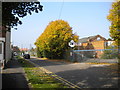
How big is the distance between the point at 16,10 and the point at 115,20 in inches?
419

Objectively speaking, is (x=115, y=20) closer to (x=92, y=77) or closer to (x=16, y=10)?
(x=92, y=77)

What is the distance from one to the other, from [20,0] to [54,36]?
2060 centimetres

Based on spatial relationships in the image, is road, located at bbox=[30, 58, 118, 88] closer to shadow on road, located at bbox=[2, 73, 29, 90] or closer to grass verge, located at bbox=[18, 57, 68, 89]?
grass verge, located at bbox=[18, 57, 68, 89]

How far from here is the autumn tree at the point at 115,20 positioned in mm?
15609

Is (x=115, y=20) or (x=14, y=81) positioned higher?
(x=115, y=20)

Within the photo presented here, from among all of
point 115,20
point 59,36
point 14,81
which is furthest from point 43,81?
point 59,36

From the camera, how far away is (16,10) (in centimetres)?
842

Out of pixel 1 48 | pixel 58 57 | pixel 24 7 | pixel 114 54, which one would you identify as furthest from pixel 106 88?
pixel 58 57

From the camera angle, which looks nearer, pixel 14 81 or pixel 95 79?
pixel 14 81

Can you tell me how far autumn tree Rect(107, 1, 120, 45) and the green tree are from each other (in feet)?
31.2

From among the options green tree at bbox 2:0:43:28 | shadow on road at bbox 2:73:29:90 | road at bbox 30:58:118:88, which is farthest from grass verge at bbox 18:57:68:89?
green tree at bbox 2:0:43:28

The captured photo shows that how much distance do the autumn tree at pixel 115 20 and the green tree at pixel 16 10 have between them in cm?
951

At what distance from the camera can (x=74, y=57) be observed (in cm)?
2489

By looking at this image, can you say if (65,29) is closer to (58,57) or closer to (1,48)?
(58,57)
